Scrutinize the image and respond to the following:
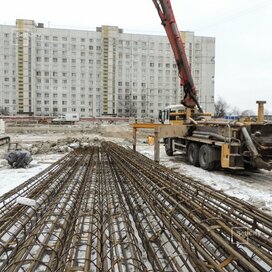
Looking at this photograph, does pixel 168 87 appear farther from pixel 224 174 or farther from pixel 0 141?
pixel 224 174

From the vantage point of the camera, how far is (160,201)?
494 centimetres

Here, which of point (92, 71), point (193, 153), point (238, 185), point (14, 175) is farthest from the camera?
point (92, 71)

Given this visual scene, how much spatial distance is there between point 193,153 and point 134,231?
776 centimetres

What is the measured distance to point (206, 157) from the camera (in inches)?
409

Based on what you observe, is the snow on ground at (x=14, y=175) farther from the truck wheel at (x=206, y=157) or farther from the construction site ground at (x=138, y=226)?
the truck wheel at (x=206, y=157)

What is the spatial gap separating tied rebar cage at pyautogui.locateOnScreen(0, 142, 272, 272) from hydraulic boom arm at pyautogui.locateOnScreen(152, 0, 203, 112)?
29.2ft

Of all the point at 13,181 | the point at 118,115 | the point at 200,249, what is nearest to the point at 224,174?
the point at 13,181

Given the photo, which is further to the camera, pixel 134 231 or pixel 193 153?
pixel 193 153

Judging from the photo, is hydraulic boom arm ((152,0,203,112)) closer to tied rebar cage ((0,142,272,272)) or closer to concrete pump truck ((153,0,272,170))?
concrete pump truck ((153,0,272,170))

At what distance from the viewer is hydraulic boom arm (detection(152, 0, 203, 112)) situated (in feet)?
44.6

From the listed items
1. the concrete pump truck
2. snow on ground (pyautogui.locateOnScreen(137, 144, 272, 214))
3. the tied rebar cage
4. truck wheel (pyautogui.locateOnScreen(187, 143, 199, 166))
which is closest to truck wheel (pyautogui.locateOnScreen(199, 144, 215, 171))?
the concrete pump truck

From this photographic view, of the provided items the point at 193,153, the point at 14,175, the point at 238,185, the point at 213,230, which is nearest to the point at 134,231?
the point at 213,230

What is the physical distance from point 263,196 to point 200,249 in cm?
448

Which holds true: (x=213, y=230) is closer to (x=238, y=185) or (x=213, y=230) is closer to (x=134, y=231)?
(x=134, y=231)
